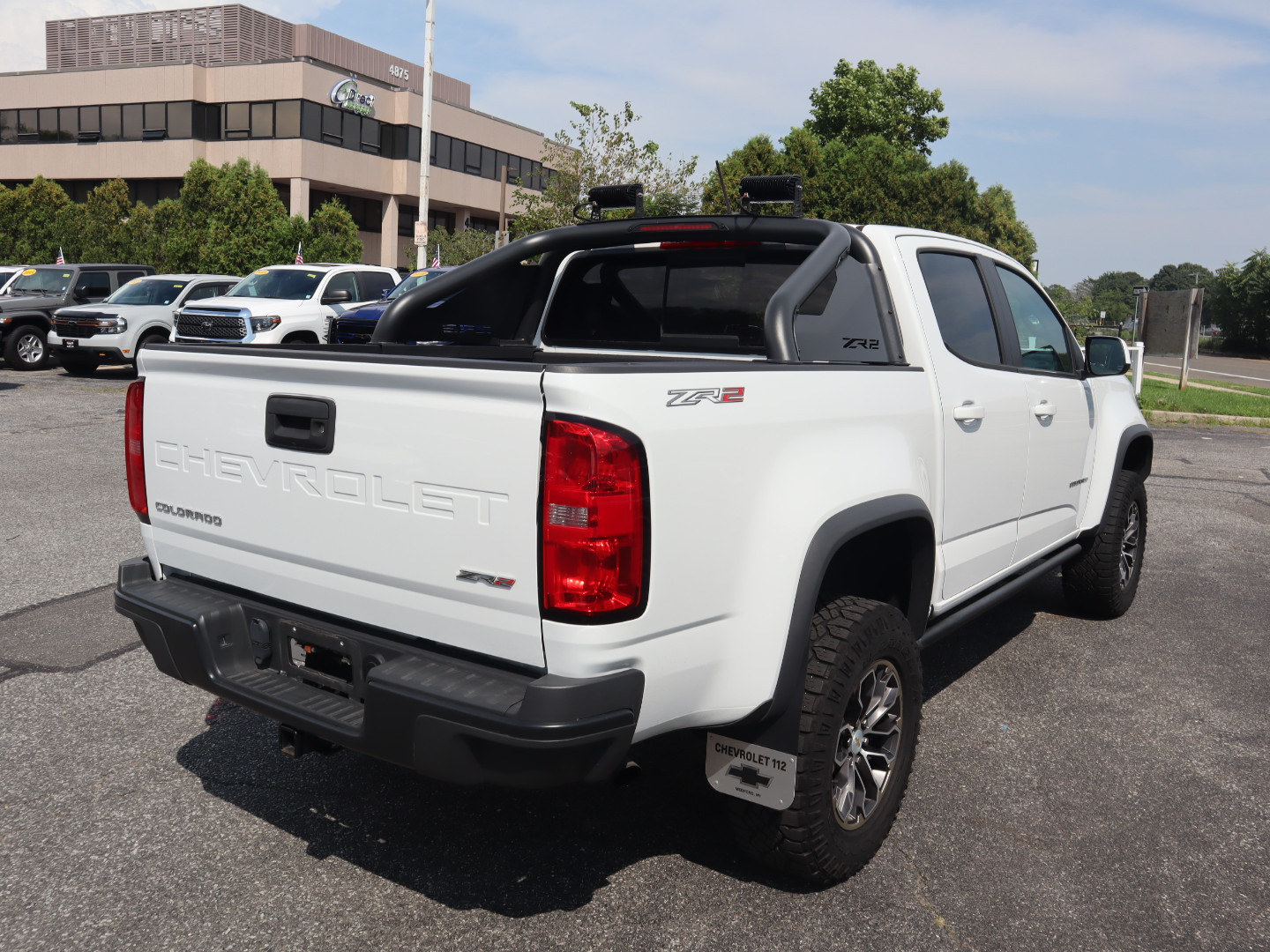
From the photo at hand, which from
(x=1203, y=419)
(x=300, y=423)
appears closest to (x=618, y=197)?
(x=300, y=423)

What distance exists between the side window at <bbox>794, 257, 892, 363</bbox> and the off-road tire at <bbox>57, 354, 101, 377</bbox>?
58.6ft

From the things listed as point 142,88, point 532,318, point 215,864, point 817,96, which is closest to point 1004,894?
point 215,864

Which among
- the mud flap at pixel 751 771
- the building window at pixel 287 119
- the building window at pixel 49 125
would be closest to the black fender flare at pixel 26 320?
the mud flap at pixel 751 771

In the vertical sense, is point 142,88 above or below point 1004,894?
above

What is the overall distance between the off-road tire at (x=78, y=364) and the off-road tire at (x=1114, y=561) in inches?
688

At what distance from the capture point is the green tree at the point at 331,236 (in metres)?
40.7

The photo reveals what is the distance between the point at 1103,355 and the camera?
521 centimetres

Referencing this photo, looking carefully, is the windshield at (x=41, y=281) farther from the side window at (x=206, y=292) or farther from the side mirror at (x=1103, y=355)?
the side mirror at (x=1103, y=355)

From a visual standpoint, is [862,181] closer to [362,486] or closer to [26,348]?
[26,348]

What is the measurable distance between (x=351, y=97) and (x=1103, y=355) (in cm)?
5276

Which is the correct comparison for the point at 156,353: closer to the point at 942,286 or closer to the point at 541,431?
the point at 541,431

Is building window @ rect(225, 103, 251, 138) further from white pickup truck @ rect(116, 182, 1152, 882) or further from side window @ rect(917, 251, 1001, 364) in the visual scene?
side window @ rect(917, 251, 1001, 364)

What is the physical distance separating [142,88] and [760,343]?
2276 inches

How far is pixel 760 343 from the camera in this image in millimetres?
4055
